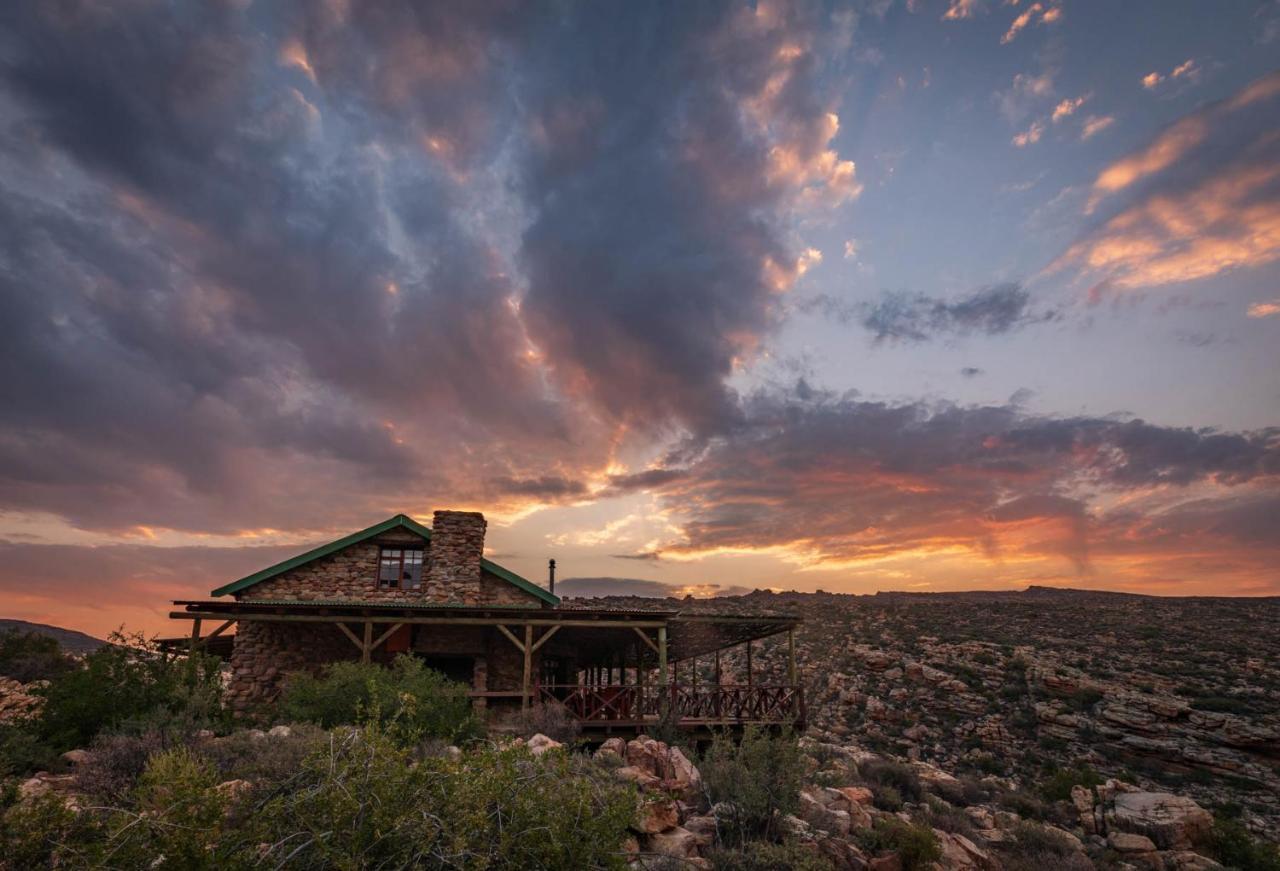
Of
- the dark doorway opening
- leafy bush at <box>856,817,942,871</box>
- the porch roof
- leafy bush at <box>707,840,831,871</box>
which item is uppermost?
the porch roof

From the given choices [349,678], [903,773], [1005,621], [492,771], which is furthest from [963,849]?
[1005,621]

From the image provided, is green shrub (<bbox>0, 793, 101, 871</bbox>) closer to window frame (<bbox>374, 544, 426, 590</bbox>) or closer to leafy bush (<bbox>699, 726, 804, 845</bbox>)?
leafy bush (<bbox>699, 726, 804, 845</bbox>)

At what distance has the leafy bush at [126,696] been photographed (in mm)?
10977

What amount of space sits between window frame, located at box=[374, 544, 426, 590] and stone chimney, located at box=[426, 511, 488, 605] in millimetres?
450

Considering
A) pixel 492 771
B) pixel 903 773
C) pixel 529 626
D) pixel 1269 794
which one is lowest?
pixel 1269 794

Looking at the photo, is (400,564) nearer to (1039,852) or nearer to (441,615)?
(441,615)

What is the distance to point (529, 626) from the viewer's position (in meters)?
15.9

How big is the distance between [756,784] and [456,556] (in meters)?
12.2

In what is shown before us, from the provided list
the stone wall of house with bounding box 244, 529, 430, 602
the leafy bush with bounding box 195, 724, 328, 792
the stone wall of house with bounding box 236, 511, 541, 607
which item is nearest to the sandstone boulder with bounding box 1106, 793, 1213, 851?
the stone wall of house with bounding box 236, 511, 541, 607

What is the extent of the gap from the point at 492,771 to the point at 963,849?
786 centimetres

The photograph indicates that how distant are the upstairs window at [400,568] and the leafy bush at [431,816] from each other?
13153 mm

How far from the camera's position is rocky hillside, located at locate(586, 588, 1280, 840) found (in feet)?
63.2

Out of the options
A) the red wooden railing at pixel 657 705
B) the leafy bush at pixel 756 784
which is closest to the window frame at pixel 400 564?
the red wooden railing at pixel 657 705

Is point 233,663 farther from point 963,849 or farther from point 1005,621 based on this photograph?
point 1005,621
